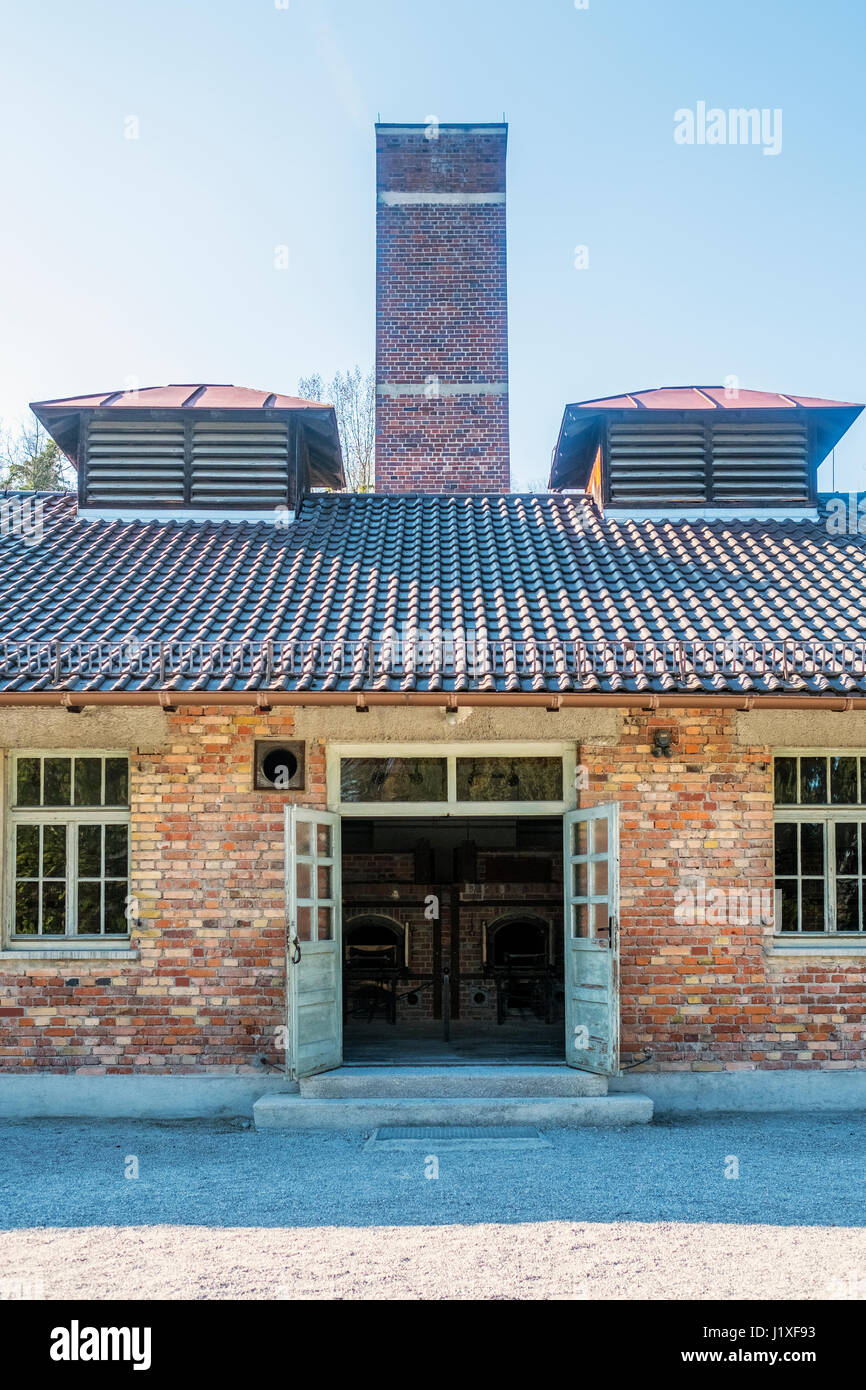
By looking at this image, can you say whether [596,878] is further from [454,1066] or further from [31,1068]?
[31,1068]

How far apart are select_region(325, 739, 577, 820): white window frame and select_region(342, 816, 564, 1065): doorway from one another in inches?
187

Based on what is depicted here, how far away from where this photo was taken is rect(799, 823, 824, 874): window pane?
875 centimetres

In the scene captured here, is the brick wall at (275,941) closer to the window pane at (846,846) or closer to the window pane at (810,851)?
the window pane at (810,851)

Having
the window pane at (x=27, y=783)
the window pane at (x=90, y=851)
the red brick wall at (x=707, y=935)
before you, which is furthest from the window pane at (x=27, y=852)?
the red brick wall at (x=707, y=935)

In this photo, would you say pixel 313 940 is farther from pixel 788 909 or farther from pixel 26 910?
pixel 788 909

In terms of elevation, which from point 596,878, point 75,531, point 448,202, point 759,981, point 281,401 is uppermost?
point 448,202

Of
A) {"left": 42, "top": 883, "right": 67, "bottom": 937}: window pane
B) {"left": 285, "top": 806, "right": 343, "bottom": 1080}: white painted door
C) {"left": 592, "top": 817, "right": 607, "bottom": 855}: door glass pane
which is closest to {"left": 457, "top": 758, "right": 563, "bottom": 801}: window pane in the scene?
{"left": 592, "top": 817, "right": 607, "bottom": 855}: door glass pane

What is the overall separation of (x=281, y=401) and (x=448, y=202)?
5681 mm

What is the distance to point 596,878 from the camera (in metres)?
8.27

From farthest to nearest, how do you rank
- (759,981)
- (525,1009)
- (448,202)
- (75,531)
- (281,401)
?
(448,202), (525,1009), (281,401), (75,531), (759,981)

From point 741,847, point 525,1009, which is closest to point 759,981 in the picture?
point 741,847

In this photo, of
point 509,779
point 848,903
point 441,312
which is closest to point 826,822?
point 848,903

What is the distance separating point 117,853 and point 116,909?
1.44 feet

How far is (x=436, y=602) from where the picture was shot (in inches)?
355
